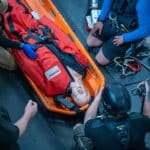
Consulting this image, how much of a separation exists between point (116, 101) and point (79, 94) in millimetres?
799

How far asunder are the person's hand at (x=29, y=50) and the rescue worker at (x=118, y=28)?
796mm

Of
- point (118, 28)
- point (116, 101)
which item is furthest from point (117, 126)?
point (118, 28)

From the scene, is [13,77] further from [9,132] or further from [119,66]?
[9,132]

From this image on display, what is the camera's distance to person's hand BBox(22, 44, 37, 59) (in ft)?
10.7

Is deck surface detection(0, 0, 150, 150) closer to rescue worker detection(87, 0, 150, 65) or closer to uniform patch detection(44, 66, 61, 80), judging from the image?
rescue worker detection(87, 0, 150, 65)

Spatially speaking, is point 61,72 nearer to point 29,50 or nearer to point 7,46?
point 29,50

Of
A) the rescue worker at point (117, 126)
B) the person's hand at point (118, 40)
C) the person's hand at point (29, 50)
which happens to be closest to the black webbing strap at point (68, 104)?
the person's hand at point (29, 50)

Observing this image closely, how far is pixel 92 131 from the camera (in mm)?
2572

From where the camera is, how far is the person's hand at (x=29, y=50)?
326 cm

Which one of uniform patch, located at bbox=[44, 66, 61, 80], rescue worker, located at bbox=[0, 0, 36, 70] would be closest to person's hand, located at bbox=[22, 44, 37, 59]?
rescue worker, located at bbox=[0, 0, 36, 70]

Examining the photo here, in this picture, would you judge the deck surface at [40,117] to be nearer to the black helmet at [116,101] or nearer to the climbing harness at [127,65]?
the climbing harness at [127,65]

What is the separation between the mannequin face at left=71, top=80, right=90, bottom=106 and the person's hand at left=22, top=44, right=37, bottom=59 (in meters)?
0.40

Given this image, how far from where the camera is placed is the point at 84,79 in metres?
3.44

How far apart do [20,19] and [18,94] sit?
659 millimetres
